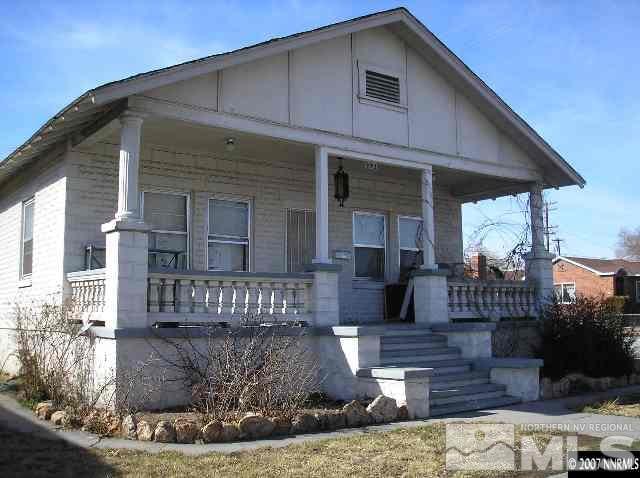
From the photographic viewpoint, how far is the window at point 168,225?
12.2 meters

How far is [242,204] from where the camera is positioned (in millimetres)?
13383

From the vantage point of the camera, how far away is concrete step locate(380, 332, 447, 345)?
1141 centimetres

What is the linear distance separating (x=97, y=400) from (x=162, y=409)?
0.89 metres

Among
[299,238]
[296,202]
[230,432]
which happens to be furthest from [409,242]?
[230,432]

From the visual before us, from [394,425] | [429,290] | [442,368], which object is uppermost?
[429,290]

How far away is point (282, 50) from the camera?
36.3 ft

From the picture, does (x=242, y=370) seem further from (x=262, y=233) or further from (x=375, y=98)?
(x=375, y=98)

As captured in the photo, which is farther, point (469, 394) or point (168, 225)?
point (168, 225)

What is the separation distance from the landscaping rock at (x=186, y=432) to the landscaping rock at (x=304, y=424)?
1.21 metres

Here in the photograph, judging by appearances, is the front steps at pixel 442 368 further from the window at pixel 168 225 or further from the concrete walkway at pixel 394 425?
the window at pixel 168 225

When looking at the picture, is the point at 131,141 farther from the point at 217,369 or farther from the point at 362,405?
the point at 362,405

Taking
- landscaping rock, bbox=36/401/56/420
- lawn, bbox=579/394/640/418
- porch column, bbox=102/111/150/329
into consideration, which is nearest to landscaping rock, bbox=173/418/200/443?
porch column, bbox=102/111/150/329

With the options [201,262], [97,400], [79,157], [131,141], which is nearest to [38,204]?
[79,157]

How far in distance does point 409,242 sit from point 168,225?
19.8ft
